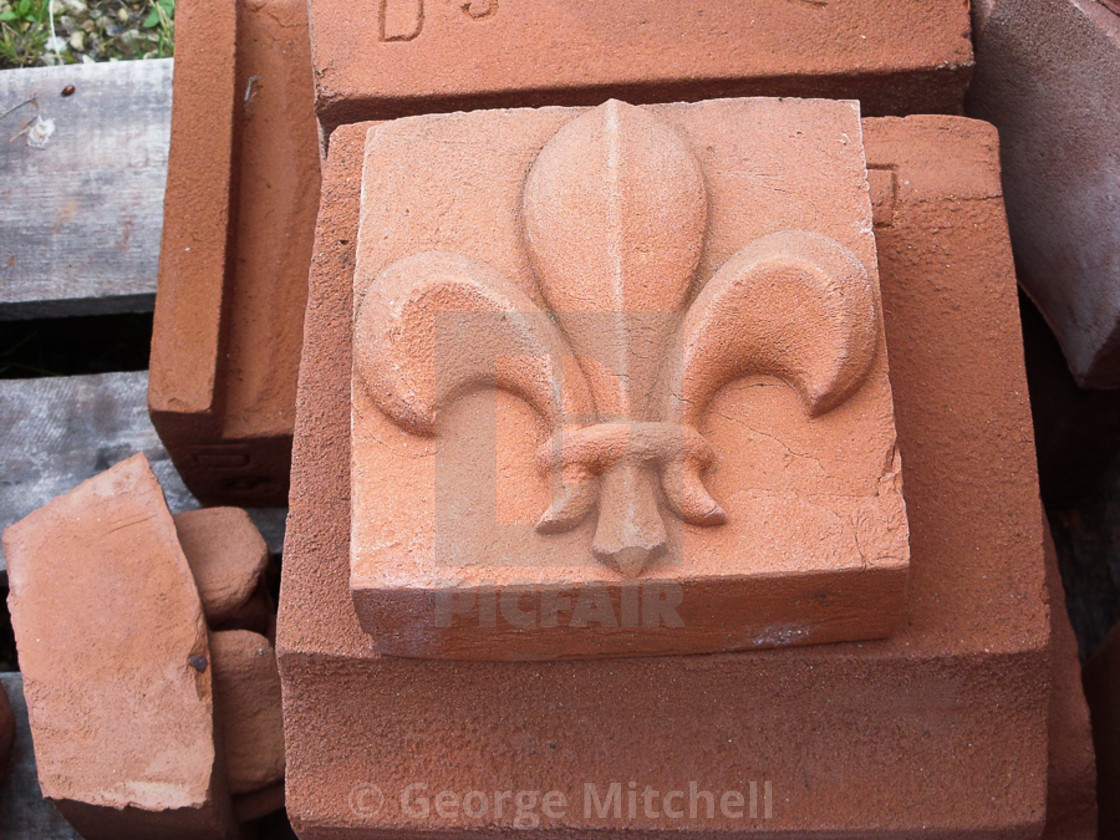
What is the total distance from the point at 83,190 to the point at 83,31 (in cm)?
91

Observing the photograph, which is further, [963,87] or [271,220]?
[271,220]

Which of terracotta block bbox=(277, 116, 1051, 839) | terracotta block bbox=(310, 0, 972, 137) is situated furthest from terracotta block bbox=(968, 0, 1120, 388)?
terracotta block bbox=(277, 116, 1051, 839)

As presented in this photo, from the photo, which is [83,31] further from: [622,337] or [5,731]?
[622,337]

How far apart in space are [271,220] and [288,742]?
3.82 feet

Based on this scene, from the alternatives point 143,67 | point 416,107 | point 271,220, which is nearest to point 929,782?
point 416,107

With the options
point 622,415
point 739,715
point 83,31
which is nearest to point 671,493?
point 622,415

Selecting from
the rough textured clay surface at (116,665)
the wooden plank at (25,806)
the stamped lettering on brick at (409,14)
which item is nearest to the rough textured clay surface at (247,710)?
the rough textured clay surface at (116,665)

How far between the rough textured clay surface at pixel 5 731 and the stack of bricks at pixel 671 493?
2.23ft

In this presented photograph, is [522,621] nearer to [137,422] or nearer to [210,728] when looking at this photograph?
[210,728]

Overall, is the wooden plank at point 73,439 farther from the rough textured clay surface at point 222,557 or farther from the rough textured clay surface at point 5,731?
the rough textured clay surface at point 5,731

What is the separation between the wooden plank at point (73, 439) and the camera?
7.45 feet

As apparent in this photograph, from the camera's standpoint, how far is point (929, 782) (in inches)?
63.0

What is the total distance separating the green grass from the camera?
3062mm

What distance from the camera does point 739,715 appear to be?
162cm
